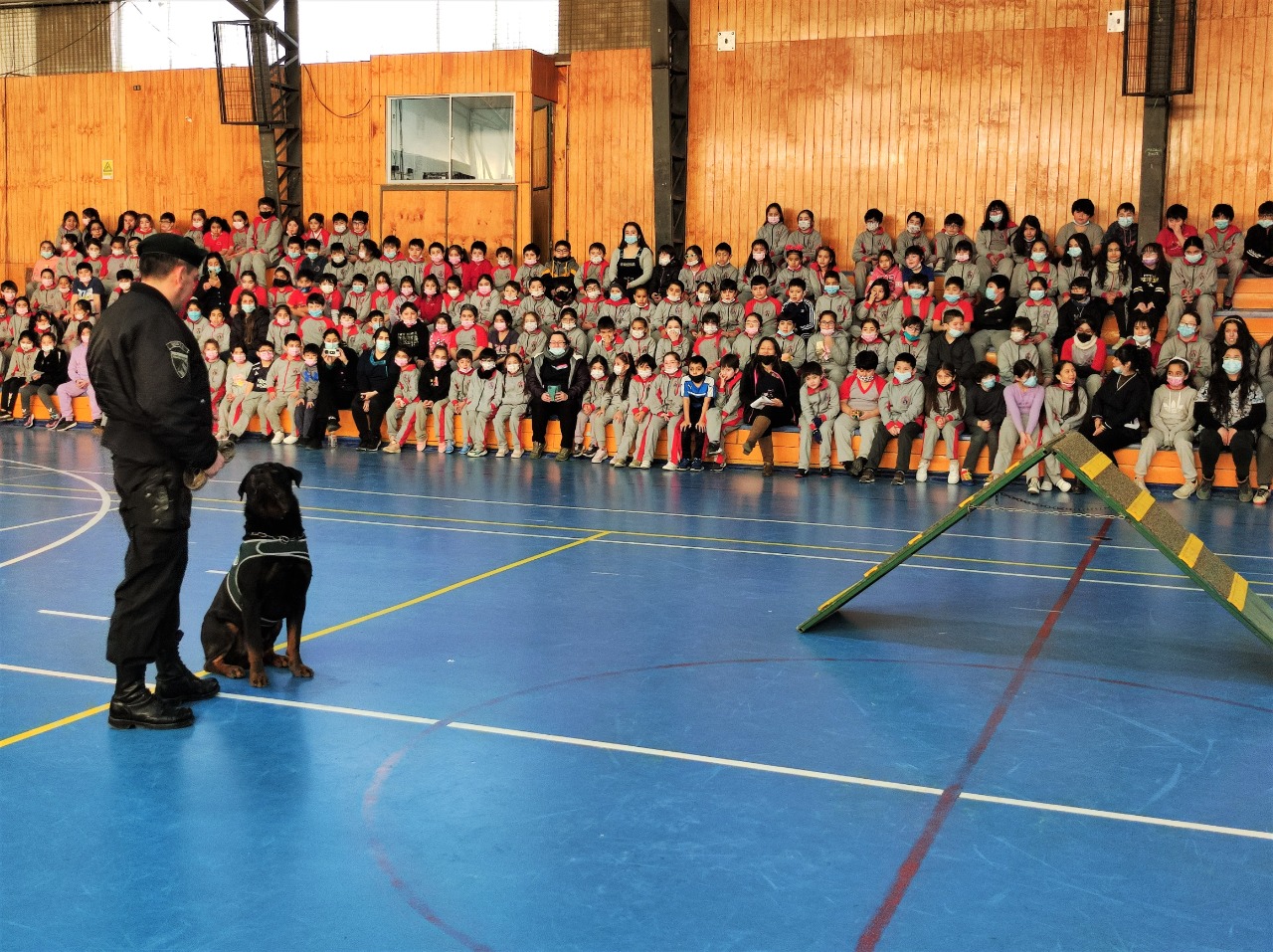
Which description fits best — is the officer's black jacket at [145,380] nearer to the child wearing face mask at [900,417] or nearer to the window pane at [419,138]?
the child wearing face mask at [900,417]

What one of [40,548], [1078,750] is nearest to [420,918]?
[1078,750]

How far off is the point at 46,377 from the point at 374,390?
18.1 ft

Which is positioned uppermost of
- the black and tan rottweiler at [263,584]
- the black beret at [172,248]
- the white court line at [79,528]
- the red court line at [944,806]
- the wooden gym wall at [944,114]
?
the wooden gym wall at [944,114]

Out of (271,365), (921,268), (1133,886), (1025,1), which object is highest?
(1025,1)

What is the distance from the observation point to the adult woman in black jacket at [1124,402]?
1345 cm

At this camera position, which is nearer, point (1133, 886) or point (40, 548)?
point (1133, 886)

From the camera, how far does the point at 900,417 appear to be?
14.2 meters

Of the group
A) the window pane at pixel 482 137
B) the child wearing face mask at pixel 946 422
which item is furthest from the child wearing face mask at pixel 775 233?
the window pane at pixel 482 137

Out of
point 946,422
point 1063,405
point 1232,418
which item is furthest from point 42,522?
point 1232,418

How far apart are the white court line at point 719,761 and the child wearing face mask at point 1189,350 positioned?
1053 centimetres

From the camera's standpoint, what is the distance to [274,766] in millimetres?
4559

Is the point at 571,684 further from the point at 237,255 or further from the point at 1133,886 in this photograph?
the point at 237,255

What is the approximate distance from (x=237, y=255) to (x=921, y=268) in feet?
36.3

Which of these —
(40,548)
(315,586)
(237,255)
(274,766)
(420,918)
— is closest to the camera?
(420,918)
